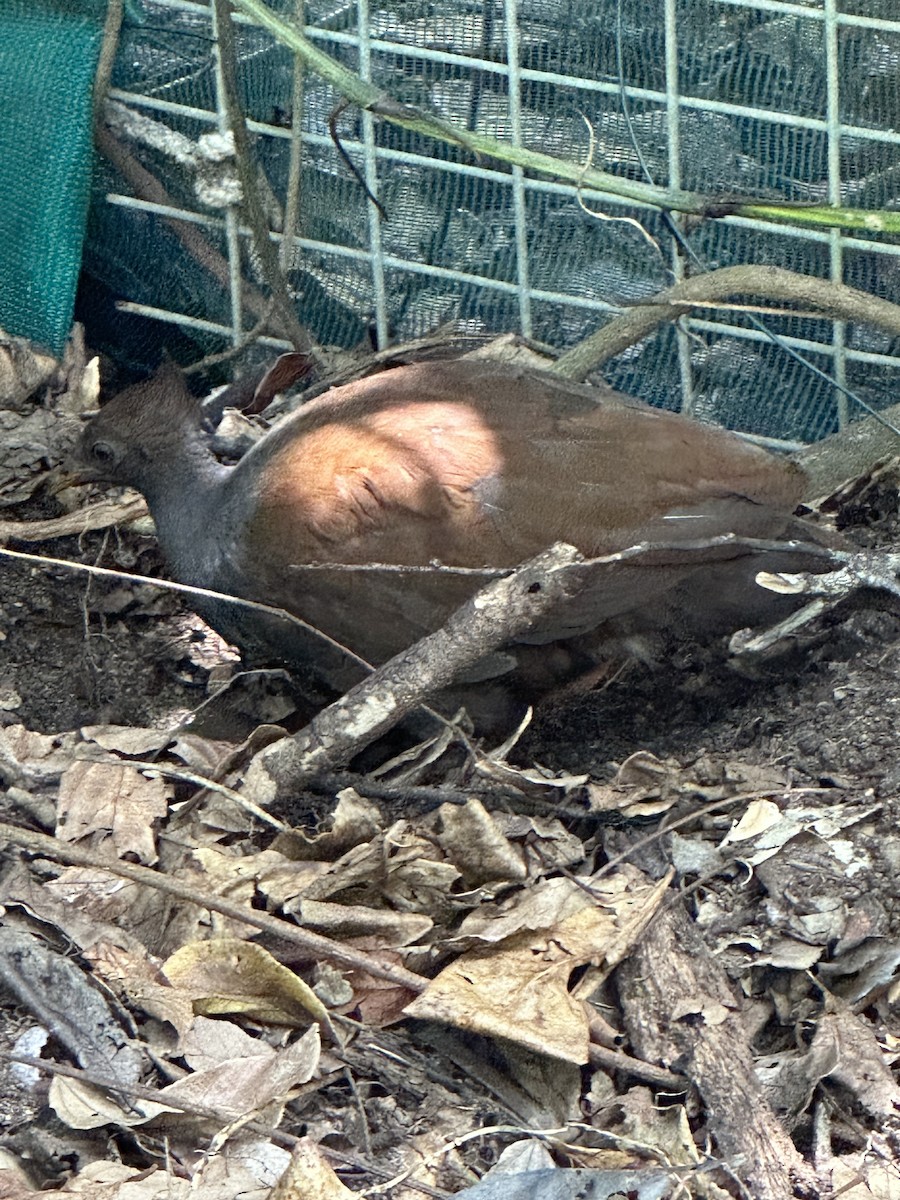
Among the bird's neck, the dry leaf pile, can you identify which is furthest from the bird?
the dry leaf pile

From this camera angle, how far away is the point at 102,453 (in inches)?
166

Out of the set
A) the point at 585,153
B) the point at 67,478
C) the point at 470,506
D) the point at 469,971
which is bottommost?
the point at 469,971

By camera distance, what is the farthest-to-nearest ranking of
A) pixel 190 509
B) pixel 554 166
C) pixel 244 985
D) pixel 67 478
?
pixel 67 478 → pixel 190 509 → pixel 554 166 → pixel 244 985

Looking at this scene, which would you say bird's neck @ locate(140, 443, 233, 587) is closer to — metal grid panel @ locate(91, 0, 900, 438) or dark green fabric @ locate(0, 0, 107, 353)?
metal grid panel @ locate(91, 0, 900, 438)

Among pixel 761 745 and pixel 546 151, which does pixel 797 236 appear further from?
pixel 761 745

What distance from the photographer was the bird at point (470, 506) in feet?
10.8

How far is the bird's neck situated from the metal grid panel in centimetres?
69

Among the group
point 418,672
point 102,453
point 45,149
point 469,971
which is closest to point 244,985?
point 469,971

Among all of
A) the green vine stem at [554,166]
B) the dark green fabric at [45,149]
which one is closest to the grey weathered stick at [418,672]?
the green vine stem at [554,166]

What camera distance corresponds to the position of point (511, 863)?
2.90m

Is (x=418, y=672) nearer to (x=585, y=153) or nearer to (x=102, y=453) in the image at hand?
(x=102, y=453)

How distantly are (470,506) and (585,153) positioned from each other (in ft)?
4.30

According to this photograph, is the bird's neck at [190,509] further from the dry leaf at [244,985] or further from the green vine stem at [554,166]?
the dry leaf at [244,985]

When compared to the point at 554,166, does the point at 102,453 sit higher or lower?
lower
